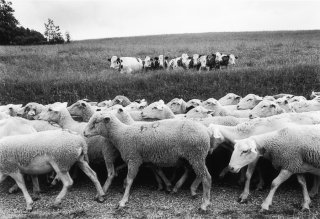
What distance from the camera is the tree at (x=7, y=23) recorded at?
59562 millimetres

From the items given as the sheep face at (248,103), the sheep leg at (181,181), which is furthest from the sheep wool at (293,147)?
the sheep face at (248,103)

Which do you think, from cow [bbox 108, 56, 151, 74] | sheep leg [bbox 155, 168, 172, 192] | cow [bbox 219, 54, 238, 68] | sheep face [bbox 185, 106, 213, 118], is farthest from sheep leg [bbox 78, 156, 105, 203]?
cow [bbox 219, 54, 238, 68]

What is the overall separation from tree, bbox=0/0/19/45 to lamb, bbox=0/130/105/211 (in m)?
56.4

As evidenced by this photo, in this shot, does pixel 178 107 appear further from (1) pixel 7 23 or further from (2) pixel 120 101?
(1) pixel 7 23

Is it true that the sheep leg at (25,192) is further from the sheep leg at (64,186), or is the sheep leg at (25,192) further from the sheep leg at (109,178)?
the sheep leg at (109,178)

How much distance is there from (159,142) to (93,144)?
76.0 inches

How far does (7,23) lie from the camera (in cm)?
6150

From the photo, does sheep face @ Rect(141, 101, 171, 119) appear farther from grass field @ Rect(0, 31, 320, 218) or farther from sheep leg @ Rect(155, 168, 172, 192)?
sheep leg @ Rect(155, 168, 172, 192)

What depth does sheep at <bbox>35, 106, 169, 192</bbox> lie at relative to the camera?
8.41 m

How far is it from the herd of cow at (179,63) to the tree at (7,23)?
4228 cm

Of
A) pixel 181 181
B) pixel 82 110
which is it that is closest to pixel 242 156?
pixel 181 181

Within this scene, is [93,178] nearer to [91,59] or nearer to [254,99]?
[254,99]

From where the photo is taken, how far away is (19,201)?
7.91 m

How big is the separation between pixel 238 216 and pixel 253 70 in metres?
10.8
